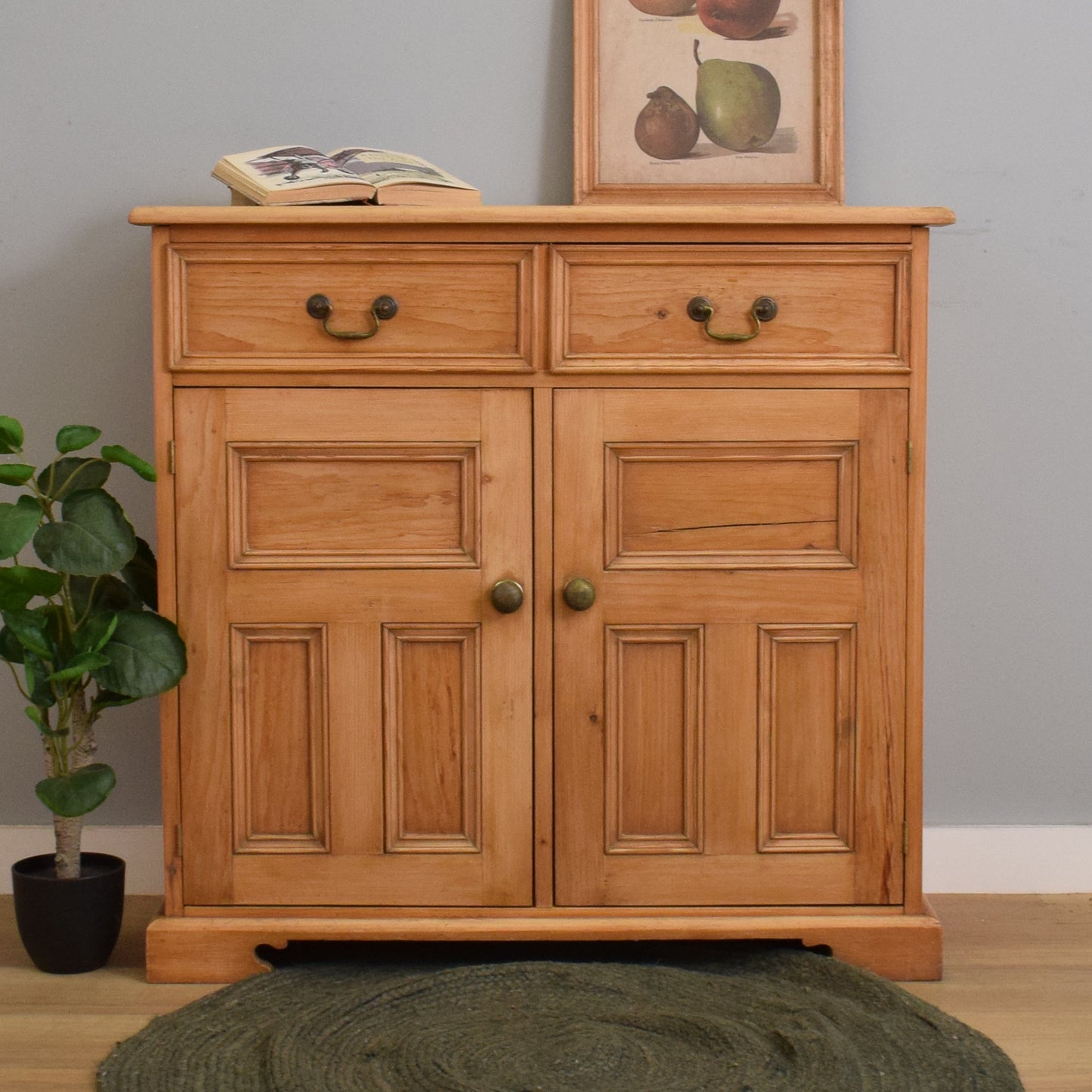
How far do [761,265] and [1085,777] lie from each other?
4.17 ft

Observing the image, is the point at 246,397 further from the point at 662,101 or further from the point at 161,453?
the point at 662,101

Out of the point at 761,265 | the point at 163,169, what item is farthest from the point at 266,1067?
the point at 163,169

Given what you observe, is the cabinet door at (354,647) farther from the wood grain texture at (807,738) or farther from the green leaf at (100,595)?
the wood grain texture at (807,738)

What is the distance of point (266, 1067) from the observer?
5.27 feet

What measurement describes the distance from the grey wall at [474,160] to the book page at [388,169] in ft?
0.77

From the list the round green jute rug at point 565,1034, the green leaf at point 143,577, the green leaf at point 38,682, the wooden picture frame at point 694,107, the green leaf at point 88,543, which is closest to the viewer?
the round green jute rug at point 565,1034

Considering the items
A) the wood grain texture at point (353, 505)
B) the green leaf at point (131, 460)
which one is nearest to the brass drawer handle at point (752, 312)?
the wood grain texture at point (353, 505)

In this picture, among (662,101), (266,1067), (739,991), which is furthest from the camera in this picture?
(662,101)

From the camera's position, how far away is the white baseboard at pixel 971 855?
2340mm

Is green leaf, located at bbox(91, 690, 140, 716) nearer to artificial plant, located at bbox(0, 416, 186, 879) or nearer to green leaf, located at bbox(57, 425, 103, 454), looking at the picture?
artificial plant, located at bbox(0, 416, 186, 879)

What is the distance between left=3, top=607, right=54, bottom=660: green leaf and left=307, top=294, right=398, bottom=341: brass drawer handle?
0.63m

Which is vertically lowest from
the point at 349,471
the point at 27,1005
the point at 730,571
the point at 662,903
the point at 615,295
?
the point at 27,1005

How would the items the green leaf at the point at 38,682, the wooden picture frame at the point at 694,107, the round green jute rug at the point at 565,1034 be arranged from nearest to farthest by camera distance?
the round green jute rug at the point at 565,1034 → the green leaf at the point at 38,682 → the wooden picture frame at the point at 694,107

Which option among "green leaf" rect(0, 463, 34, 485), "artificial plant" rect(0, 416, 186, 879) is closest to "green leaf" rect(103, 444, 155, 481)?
"artificial plant" rect(0, 416, 186, 879)
